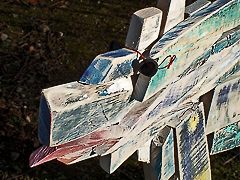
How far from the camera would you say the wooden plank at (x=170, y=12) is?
154cm

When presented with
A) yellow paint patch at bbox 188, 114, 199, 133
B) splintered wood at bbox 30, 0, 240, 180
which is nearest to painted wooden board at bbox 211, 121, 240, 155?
splintered wood at bbox 30, 0, 240, 180

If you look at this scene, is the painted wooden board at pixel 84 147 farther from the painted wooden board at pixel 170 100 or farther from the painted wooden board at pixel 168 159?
the painted wooden board at pixel 168 159

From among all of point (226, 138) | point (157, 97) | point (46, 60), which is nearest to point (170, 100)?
point (157, 97)

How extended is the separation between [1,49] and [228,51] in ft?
5.23

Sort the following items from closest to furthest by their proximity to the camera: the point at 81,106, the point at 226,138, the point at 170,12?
1. the point at 81,106
2. the point at 170,12
3. the point at 226,138

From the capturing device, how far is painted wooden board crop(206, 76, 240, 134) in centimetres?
190

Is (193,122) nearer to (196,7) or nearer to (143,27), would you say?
(196,7)

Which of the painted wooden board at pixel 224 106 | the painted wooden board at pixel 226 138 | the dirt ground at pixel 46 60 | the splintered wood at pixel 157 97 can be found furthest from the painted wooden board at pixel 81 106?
the dirt ground at pixel 46 60

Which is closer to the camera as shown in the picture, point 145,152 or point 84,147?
point 84,147

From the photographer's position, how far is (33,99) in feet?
9.41

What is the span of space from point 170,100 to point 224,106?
0.31 meters

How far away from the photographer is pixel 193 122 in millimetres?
1859

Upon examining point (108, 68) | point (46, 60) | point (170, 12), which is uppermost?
point (170, 12)

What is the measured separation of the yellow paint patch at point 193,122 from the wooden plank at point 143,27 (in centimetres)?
41
